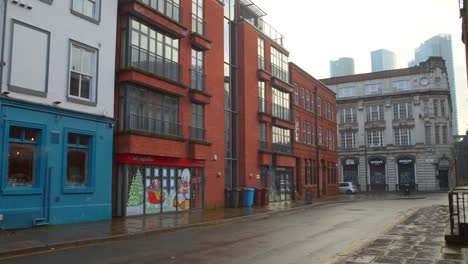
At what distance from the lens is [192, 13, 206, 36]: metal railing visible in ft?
82.9

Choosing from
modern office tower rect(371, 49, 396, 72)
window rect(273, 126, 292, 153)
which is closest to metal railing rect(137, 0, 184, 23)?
window rect(273, 126, 292, 153)

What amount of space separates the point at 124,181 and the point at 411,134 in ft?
201

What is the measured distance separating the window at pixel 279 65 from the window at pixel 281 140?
4550mm

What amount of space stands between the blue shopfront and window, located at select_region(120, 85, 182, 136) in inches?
55.8

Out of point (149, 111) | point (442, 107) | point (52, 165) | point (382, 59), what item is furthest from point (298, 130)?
point (382, 59)

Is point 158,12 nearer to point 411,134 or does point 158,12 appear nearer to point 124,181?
point 124,181

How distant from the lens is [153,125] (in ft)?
69.2

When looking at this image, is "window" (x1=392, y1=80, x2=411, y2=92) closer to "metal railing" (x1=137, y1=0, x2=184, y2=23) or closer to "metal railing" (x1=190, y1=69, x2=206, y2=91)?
"metal railing" (x1=190, y1=69, x2=206, y2=91)

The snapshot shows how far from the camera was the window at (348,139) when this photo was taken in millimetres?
74938

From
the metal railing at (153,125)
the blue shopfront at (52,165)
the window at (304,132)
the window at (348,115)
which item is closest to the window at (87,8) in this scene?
the blue shopfront at (52,165)

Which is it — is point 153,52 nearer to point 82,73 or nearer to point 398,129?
point 82,73

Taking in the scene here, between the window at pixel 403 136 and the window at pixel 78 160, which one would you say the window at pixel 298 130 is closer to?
the window at pixel 78 160

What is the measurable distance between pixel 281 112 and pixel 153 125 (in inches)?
686

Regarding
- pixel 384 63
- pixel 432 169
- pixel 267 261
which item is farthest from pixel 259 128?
pixel 384 63
